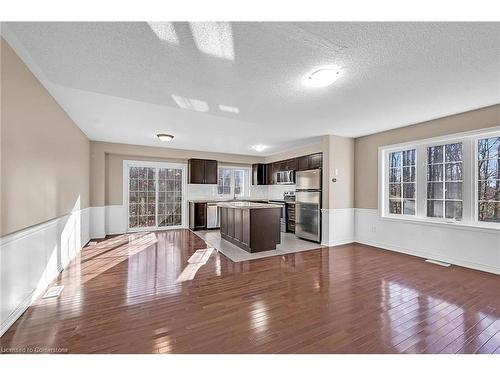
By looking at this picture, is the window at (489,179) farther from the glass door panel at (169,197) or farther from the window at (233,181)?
the glass door panel at (169,197)

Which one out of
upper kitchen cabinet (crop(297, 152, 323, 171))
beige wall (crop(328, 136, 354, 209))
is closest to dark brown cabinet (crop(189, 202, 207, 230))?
upper kitchen cabinet (crop(297, 152, 323, 171))

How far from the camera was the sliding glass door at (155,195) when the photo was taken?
630 cm

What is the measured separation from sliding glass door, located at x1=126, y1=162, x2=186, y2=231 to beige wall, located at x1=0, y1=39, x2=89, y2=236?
110 inches

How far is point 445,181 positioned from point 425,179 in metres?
0.30

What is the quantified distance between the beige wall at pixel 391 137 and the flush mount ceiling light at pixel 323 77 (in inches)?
105

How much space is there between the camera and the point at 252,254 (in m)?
4.10

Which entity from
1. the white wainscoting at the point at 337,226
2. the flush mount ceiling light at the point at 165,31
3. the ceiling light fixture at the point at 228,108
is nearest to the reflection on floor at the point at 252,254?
the white wainscoting at the point at 337,226

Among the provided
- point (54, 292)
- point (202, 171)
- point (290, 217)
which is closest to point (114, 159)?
point (202, 171)

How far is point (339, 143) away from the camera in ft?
16.3

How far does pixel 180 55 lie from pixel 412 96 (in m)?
2.85

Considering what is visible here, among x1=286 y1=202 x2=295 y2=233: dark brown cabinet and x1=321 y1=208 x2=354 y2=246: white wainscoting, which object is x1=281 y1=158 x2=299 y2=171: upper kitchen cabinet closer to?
x1=286 y1=202 x2=295 y2=233: dark brown cabinet

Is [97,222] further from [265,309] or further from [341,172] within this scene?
[341,172]

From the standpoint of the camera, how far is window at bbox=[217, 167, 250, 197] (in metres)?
7.54
